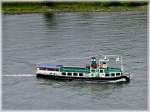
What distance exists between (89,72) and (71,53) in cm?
417

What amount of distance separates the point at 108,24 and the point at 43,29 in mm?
4401

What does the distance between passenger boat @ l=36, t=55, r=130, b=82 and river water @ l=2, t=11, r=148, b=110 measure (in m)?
0.40

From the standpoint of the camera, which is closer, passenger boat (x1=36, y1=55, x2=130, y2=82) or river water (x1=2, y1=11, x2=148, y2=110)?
river water (x1=2, y1=11, x2=148, y2=110)

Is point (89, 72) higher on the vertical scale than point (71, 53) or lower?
lower

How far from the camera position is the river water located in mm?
20734

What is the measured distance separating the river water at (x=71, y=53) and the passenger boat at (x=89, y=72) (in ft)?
1.30

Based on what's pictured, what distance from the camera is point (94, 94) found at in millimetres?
21891

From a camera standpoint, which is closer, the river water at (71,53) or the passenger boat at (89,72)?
the river water at (71,53)

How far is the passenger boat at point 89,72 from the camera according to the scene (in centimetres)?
2431

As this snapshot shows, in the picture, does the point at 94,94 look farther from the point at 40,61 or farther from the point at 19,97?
the point at 40,61

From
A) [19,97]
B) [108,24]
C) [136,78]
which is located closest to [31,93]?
[19,97]

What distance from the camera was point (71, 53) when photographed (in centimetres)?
2848

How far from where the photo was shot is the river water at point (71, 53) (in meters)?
20.7

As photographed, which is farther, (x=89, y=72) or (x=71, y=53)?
(x=71, y=53)
